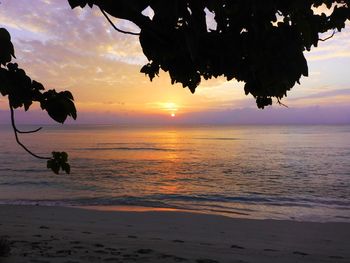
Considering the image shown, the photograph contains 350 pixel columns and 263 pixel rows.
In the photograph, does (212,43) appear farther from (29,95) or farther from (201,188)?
(201,188)

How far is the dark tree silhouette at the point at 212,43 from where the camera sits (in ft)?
5.54

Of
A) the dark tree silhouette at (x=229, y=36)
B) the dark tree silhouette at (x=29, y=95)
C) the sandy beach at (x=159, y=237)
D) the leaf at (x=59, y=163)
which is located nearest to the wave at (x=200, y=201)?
the sandy beach at (x=159, y=237)

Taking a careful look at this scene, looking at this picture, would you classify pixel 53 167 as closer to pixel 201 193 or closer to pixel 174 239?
pixel 174 239

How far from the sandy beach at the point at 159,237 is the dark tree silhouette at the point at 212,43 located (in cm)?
516

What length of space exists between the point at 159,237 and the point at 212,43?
8905 mm

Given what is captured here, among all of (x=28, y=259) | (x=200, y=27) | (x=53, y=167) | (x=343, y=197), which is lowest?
→ (x=343, y=197)

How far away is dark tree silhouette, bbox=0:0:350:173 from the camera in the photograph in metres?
1.69

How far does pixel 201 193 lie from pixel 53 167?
60.9ft

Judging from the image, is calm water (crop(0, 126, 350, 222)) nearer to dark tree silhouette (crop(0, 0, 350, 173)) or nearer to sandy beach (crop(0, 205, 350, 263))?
sandy beach (crop(0, 205, 350, 263))

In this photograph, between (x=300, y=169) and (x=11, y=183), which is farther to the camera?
(x=300, y=169)

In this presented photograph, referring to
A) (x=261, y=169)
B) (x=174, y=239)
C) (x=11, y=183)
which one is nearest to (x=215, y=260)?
(x=174, y=239)

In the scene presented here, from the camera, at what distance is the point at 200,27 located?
1.75 meters

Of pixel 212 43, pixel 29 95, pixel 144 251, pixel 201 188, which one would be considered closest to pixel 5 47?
pixel 29 95

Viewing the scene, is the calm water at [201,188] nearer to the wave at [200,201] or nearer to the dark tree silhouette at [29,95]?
the wave at [200,201]
